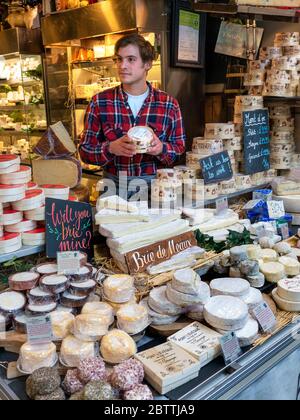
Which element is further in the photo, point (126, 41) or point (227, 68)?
point (227, 68)

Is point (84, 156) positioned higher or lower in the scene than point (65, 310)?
higher

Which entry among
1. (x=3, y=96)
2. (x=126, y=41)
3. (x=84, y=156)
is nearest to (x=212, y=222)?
(x=84, y=156)

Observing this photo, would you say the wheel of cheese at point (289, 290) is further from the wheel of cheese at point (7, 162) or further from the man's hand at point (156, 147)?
the wheel of cheese at point (7, 162)

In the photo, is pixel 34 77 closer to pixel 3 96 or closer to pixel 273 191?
pixel 3 96

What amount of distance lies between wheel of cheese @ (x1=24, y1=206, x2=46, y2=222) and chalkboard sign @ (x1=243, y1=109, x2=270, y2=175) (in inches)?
64.6

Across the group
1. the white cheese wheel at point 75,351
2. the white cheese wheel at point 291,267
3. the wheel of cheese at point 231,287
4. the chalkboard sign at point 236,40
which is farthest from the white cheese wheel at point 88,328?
the chalkboard sign at point 236,40

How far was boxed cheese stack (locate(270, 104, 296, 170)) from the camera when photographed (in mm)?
3301

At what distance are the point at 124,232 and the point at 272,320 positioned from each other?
2.38 feet

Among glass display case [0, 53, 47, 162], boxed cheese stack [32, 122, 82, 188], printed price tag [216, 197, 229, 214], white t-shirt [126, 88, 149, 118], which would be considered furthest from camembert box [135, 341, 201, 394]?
glass display case [0, 53, 47, 162]

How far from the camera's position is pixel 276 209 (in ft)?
8.82

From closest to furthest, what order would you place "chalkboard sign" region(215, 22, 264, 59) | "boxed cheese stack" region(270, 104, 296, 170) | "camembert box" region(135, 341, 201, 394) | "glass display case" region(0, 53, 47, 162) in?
1. "camembert box" region(135, 341, 201, 394)
2. "boxed cheese stack" region(270, 104, 296, 170)
3. "chalkboard sign" region(215, 22, 264, 59)
4. "glass display case" region(0, 53, 47, 162)

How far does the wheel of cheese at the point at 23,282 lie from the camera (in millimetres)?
1664

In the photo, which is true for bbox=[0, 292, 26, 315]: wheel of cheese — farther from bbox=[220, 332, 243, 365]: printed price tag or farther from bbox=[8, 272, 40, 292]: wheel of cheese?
bbox=[220, 332, 243, 365]: printed price tag

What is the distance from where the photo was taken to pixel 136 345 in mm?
1557
